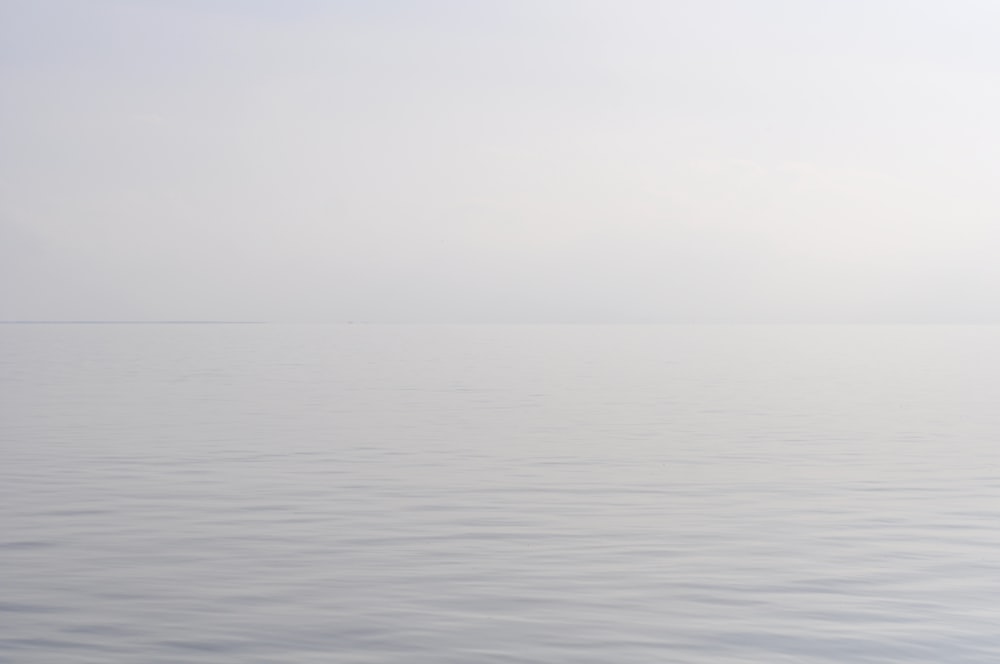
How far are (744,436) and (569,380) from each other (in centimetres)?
2678

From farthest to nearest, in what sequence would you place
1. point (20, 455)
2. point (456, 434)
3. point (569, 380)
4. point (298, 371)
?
point (298, 371)
point (569, 380)
point (456, 434)
point (20, 455)

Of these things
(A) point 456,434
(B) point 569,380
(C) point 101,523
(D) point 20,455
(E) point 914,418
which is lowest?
(C) point 101,523

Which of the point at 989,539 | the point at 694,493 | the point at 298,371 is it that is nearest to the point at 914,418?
the point at 694,493

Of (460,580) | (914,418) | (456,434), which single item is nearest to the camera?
(460,580)

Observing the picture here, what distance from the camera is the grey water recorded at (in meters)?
11.4

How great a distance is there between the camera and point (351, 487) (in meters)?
21.3

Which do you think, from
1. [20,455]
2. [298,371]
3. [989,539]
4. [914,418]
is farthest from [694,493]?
[298,371]

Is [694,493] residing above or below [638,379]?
below

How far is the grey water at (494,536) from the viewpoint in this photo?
11.4m

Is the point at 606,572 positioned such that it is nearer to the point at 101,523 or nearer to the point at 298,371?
the point at 101,523

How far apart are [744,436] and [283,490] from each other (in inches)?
553

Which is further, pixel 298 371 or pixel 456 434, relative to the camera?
pixel 298 371

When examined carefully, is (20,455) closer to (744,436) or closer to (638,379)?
(744,436)

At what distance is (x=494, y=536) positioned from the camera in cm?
1666
